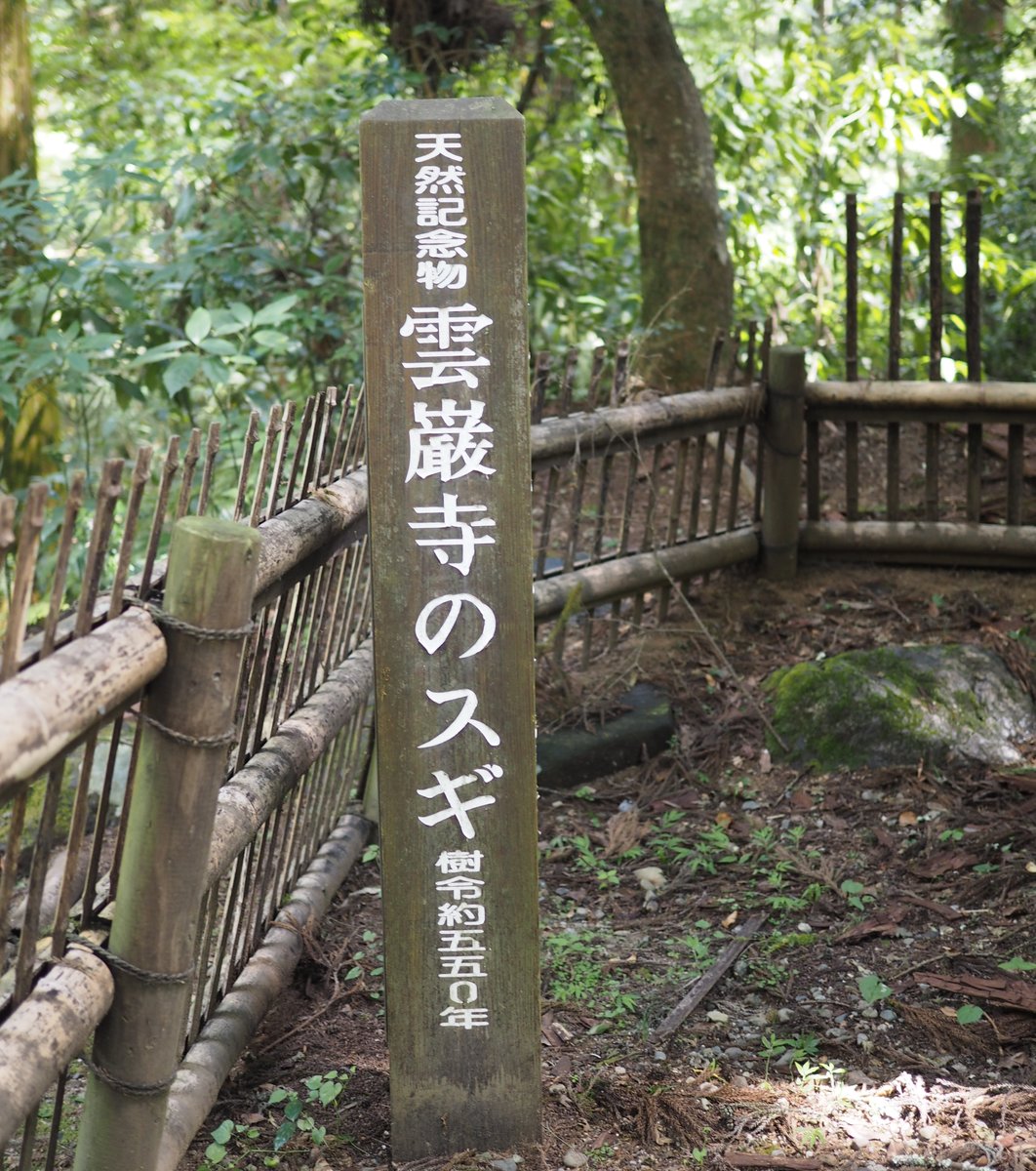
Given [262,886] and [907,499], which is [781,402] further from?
[262,886]

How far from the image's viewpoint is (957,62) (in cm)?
747

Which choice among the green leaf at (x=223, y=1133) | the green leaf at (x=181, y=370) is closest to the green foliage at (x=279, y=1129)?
the green leaf at (x=223, y=1133)

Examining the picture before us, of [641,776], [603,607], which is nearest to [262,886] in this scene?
[641,776]

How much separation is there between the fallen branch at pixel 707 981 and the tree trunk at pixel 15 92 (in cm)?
507

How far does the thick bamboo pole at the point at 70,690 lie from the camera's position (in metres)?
1.42

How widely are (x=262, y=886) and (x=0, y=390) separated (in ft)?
7.41

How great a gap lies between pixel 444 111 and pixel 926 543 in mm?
3618

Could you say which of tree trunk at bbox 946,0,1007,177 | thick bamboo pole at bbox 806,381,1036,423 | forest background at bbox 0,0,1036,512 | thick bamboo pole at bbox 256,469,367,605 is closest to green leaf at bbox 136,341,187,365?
forest background at bbox 0,0,1036,512

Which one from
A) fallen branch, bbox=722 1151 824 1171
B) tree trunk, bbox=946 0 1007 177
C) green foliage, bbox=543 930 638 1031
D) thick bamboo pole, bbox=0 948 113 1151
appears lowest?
fallen branch, bbox=722 1151 824 1171

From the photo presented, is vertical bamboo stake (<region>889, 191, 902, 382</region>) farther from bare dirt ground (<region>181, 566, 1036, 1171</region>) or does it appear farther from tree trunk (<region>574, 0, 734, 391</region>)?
bare dirt ground (<region>181, 566, 1036, 1171</region>)

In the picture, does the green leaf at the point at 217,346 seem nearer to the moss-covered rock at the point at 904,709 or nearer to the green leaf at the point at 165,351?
the green leaf at the point at 165,351

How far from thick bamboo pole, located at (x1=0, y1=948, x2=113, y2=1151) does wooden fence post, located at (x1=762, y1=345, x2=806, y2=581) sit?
3.90m

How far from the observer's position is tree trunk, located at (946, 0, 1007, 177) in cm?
716

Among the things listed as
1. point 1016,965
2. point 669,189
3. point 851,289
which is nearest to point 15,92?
point 669,189
